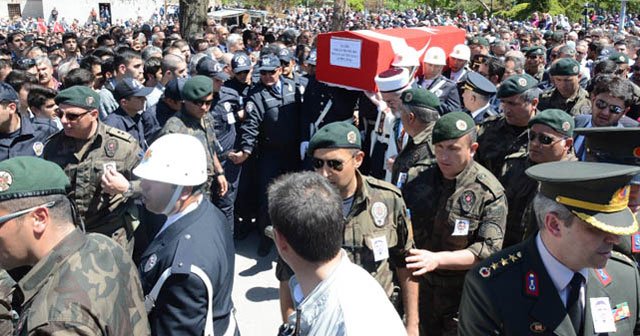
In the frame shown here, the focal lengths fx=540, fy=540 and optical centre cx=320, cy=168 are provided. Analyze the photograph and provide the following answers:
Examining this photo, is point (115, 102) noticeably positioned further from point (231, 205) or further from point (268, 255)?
point (268, 255)

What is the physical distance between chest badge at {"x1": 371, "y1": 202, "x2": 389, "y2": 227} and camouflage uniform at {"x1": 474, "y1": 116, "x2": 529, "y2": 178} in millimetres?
1637

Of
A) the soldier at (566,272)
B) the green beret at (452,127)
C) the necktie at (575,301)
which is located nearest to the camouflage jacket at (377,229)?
the green beret at (452,127)

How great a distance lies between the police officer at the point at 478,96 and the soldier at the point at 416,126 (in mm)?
1421

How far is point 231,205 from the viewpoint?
5.79m

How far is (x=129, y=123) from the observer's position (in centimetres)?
513

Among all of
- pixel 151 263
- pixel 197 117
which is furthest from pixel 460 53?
pixel 151 263

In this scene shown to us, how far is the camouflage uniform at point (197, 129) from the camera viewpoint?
4590 mm

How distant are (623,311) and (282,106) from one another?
4.32m

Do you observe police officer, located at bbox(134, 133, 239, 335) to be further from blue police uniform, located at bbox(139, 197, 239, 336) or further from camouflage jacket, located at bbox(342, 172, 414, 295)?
camouflage jacket, located at bbox(342, 172, 414, 295)

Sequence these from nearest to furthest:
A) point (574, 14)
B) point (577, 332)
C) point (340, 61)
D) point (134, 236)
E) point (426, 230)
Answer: point (577, 332) → point (426, 230) → point (134, 236) → point (340, 61) → point (574, 14)

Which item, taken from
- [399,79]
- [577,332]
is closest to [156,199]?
[577,332]

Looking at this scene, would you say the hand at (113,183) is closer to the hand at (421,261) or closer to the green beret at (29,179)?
the green beret at (29,179)

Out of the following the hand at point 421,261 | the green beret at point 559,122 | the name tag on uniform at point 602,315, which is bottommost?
the hand at point 421,261

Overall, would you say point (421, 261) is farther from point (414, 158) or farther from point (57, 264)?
point (57, 264)
